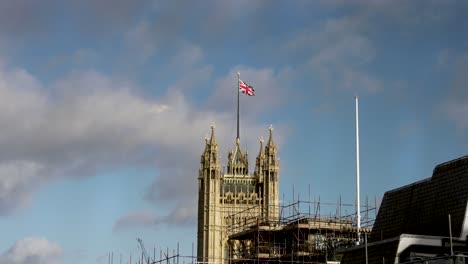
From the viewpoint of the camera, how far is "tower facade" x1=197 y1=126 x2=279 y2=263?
5143 inches

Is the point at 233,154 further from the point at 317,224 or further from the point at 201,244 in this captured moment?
the point at 317,224

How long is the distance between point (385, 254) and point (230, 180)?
8399 cm

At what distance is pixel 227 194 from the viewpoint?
440 feet

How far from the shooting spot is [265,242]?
88375 mm

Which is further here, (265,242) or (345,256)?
(265,242)

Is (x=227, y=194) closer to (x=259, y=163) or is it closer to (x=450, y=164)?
(x=259, y=163)

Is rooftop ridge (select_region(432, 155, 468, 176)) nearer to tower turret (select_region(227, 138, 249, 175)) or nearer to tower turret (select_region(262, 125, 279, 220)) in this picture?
tower turret (select_region(262, 125, 279, 220))

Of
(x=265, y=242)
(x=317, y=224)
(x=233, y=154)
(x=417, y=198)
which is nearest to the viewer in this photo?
(x=417, y=198)

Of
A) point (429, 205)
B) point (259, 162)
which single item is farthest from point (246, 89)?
point (429, 205)

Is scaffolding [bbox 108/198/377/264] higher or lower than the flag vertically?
lower

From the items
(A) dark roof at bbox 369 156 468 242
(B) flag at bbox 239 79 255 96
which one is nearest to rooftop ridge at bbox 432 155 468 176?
(A) dark roof at bbox 369 156 468 242

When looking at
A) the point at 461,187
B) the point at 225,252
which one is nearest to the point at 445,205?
the point at 461,187

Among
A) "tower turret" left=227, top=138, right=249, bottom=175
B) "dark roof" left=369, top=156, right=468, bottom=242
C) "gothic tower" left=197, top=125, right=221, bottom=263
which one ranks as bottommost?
"dark roof" left=369, top=156, right=468, bottom=242

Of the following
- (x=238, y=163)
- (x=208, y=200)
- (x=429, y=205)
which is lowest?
(x=429, y=205)
